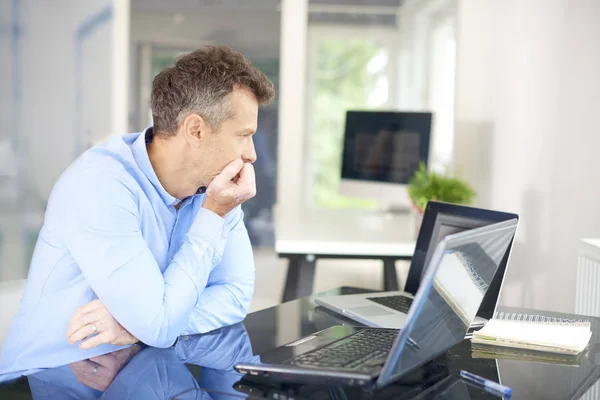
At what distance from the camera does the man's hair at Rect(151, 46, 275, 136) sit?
67.7 inches

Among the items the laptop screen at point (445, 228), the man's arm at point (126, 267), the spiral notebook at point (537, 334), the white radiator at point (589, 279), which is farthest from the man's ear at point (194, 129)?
the white radiator at point (589, 279)

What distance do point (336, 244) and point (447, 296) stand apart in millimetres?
2011

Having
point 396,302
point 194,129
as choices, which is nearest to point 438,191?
point 396,302

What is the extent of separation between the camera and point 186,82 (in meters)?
1.73

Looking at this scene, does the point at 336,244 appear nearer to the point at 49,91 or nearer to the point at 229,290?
the point at 229,290

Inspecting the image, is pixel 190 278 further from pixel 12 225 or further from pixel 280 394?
pixel 12 225

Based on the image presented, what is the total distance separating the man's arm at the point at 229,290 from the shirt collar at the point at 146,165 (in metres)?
0.20

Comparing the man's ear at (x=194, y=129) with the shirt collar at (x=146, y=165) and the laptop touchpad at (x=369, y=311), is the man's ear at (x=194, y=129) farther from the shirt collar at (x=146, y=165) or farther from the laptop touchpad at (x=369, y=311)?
the laptop touchpad at (x=369, y=311)

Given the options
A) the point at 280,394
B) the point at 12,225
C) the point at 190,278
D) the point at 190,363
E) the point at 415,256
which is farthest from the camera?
the point at 12,225

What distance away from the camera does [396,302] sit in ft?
6.47

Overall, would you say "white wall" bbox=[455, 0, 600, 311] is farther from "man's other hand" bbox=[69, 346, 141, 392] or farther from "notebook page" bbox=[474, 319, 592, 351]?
"man's other hand" bbox=[69, 346, 141, 392]

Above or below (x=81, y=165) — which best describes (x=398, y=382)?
below

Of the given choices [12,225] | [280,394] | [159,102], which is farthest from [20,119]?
[280,394]

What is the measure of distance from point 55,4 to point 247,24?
3.70 ft
